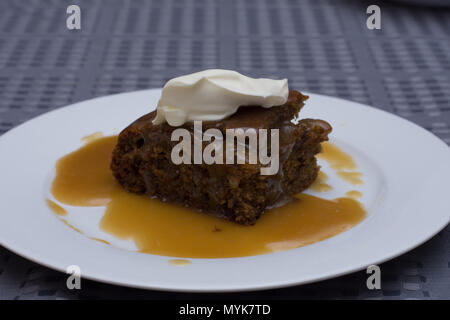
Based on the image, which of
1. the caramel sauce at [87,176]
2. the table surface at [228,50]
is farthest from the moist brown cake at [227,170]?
the table surface at [228,50]

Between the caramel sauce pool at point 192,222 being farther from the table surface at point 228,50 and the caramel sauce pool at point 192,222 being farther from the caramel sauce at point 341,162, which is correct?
the table surface at point 228,50

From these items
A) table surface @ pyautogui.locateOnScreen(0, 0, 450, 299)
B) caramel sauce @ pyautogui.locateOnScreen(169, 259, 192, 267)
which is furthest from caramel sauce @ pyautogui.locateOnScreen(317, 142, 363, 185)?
caramel sauce @ pyautogui.locateOnScreen(169, 259, 192, 267)

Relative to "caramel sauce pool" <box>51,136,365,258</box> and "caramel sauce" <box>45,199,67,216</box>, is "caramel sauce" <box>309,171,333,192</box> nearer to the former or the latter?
"caramel sauce pool" <box>51,136,365,258</box>

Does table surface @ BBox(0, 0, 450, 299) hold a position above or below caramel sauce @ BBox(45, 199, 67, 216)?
below

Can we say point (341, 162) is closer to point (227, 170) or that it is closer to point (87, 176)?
point (227, 170)

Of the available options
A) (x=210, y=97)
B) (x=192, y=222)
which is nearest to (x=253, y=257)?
(x=192, y=222)

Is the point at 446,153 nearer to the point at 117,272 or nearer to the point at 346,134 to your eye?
the point at 346,134
